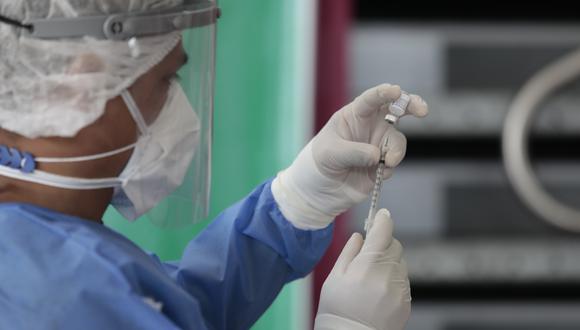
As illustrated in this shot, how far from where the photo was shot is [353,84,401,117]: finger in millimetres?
1225

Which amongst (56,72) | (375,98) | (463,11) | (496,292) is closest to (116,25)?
(56,72)

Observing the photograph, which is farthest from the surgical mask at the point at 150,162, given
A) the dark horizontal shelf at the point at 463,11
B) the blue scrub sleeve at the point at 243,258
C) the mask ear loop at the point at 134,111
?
the dark horizontal shelf at the point at 463,11

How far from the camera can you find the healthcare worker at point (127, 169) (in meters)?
1.08

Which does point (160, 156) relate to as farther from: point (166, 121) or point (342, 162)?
point (342, 162)

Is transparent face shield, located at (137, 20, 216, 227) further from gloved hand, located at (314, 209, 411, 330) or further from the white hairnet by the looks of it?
gloved hand, located at (314, 209, 411, 330)

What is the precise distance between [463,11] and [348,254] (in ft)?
4.21

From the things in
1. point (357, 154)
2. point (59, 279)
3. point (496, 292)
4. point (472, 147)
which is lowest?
point (496, 292)

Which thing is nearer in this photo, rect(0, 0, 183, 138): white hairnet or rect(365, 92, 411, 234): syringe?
rect(0, 0, 183, 138): white hairnet

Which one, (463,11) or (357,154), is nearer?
(357,154)

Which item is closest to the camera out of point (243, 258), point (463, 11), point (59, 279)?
point (59, 279)

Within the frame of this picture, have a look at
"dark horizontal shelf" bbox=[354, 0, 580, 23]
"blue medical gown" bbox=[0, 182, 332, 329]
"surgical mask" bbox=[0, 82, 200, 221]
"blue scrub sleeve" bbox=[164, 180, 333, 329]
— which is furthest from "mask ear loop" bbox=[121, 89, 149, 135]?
"dark horizontal shelf" bbox=[354, 0, 580, 23]

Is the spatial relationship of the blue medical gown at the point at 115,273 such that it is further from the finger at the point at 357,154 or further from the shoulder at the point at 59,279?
the finger at the point at 357,154

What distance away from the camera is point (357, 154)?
49.1 inches

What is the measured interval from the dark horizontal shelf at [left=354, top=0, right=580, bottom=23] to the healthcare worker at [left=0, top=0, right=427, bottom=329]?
1095 millimetres
